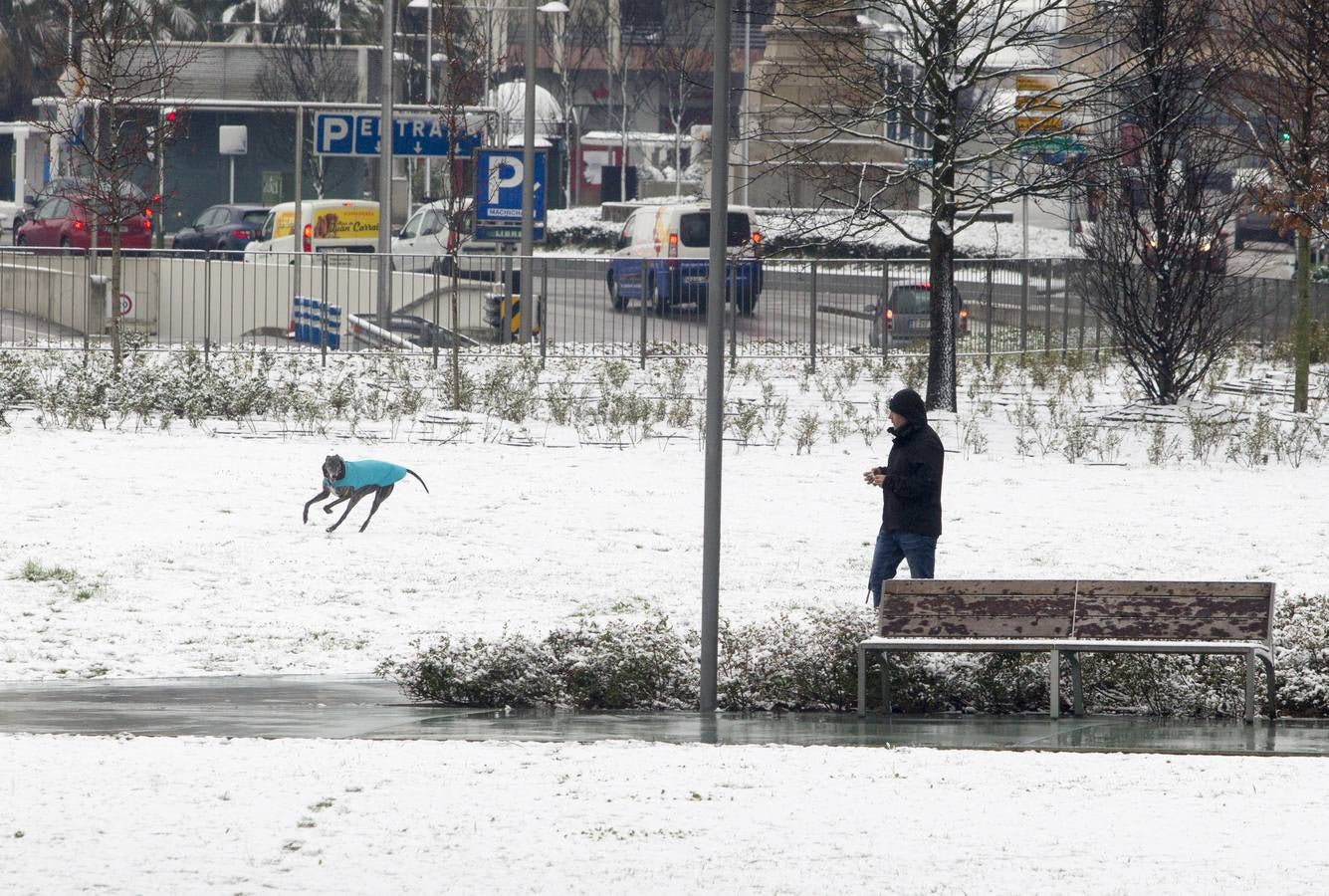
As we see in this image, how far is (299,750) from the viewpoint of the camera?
8047mm

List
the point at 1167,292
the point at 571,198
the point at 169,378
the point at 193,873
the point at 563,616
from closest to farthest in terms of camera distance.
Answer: the point at 193,873
the point at 563,616
the point at 169,378
the point at 1167,292
the point at 571,198

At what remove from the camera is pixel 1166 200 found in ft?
76.1

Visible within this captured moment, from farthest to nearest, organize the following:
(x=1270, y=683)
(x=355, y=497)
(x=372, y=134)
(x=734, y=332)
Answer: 1. (x=372, y=134)
2. (x=734, y=332)
3. (x=355, y=497)
4. (x=1270, y=683)

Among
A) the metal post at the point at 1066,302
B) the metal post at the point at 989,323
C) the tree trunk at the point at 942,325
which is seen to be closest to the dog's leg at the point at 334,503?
the tree trunk at the point at 942,325

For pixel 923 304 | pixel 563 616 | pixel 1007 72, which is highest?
pixel 1007 72

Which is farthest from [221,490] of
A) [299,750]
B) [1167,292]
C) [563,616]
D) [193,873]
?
[1167,292]

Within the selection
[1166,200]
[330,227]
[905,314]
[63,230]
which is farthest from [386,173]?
[63,230]

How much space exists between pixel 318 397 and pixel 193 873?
630 inches

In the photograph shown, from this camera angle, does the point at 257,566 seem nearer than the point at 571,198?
Yes

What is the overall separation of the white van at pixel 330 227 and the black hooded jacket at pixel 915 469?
2860 centimetres

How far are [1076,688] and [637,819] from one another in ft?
12.3

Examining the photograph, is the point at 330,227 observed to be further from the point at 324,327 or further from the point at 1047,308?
the point at 1047,308

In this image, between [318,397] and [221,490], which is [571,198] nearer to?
[318,397]

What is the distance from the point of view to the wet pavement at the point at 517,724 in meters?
8.91
